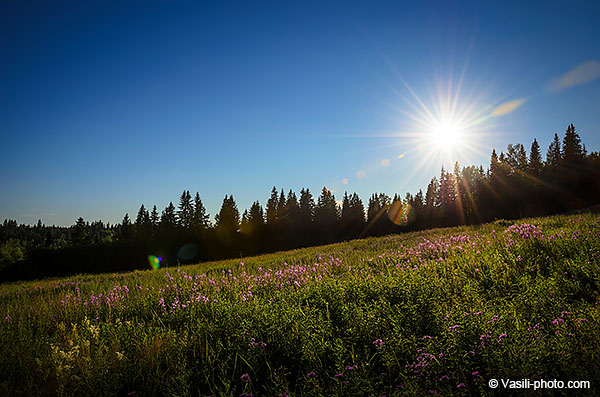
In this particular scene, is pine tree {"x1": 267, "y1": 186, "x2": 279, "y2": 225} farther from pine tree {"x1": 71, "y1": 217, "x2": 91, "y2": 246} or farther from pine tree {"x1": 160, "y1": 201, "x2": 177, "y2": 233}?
pine tree {"x1": 71, "y1": 217, "x2": 91, "y2": 246}

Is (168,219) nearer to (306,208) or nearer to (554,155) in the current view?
(306,208)

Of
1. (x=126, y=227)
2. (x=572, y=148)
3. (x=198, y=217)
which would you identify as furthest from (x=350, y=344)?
(x=126, y=227)

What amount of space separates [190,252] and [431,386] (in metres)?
46.5

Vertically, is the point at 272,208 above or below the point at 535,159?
below

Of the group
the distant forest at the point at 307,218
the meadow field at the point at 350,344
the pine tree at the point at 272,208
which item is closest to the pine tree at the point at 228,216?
the distant forest at the point at 307,218

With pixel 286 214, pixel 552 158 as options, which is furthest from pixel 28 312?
pixel 552 158

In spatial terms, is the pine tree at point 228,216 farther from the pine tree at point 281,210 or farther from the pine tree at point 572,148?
the pine tree at point 572,148

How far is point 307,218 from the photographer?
6072cm

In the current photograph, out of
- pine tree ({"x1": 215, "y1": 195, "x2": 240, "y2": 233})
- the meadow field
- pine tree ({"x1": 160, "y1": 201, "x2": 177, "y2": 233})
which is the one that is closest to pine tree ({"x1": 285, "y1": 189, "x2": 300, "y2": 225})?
pine tree ({"x1": 215, "y1": 195, "x2": 240, "y2": 233})

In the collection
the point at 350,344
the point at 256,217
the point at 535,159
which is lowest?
the point at 350,344

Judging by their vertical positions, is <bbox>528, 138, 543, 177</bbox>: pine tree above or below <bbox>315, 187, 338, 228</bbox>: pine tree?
above

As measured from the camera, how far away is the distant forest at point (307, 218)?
143 feet

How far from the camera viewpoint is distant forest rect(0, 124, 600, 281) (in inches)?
1720

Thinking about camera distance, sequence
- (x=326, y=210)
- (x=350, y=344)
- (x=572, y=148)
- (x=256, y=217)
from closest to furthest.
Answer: (x=350, y=344)
(x=572, y=148)
(x=256, y=217)
(x=326, y=210)
